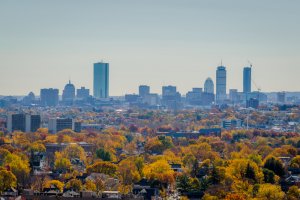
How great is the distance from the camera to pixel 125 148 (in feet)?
316

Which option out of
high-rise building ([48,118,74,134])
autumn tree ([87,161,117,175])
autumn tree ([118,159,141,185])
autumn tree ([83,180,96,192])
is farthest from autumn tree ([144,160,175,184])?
high-rise building ([48,118,74,134])

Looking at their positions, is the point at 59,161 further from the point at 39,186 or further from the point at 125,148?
the point at 125,148

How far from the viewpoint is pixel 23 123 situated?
423 feet

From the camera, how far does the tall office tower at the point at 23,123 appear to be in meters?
128

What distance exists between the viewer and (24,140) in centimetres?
9638

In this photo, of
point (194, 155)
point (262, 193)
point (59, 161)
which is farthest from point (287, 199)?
point (194, 155)

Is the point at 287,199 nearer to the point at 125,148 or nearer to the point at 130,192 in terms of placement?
the point at 130,192

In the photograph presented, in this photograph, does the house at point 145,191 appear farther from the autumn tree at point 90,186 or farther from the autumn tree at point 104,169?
the autumn tree at point 104,169

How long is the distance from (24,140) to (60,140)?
400 centimetres

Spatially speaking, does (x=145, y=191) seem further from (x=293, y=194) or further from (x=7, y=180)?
(x=293, y=194)

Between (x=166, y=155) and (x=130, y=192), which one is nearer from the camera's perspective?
(x=130, y=192)

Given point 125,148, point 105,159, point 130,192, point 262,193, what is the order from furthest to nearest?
1. point 125,148
2. point 105,159
3. point 130,192
4. point 262,193

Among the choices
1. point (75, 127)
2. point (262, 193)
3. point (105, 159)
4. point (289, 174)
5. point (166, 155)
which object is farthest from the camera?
point (75, 127)

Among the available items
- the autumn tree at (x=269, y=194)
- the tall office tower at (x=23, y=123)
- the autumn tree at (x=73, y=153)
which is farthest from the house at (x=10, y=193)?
the tall office tower at (x=23, y=123)
